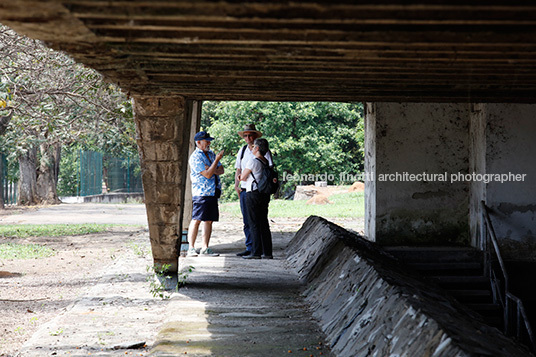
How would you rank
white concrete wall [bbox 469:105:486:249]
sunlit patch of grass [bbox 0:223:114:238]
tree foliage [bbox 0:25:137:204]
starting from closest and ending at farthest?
white concrete wall [bbox 469:105:486:249], tree foliage [bbox 0:25:137:204], sunlit patch of grass [bbox 0:223:114:238]

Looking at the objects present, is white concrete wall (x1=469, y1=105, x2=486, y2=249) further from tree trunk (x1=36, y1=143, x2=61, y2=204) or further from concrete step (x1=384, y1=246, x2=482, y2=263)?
tree trunk (x1=36, y1=143, x2=61, y2=204)

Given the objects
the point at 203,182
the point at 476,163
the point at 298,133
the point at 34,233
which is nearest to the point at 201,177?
the point at 203,182

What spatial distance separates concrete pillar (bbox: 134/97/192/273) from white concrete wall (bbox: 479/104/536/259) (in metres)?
4.19

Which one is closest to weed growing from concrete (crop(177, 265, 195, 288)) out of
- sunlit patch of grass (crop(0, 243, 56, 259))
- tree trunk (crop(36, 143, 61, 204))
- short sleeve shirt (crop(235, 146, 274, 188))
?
short sleeve shirt (crop(235, 146, 274, 188))

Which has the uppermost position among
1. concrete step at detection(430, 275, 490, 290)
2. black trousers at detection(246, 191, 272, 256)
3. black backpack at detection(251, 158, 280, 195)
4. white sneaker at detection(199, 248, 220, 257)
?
black backpack at detection(251, 158, 280, 195)

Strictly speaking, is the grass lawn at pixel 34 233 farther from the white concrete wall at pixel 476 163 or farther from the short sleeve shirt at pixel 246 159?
the white concrete wall at pixel 476 163

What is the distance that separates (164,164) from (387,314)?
318cm

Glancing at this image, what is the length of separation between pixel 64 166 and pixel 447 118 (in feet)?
91.9

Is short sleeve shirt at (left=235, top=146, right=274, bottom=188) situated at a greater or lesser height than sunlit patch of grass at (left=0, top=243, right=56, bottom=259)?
greater

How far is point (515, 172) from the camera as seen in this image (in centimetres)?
877

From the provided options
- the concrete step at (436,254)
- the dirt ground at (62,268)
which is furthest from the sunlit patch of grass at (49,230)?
the concrete step at (436,254)

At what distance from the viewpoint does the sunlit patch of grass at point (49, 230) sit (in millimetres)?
14055

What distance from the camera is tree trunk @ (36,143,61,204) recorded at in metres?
24.0

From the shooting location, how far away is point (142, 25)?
3.55 meters
